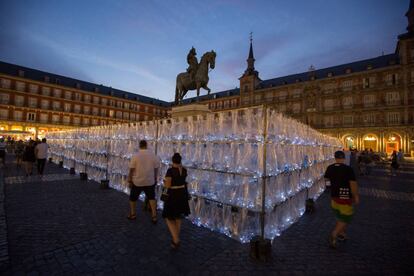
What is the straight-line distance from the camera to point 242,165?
425cm

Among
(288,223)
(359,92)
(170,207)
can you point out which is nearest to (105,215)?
(170,207)

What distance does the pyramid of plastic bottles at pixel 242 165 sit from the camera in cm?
401

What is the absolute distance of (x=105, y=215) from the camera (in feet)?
17.0

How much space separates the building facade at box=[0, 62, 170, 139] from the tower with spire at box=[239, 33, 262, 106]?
30.4 meters

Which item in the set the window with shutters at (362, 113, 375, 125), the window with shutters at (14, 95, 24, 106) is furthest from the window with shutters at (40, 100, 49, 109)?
the window with shutters at (362, 113, 375, 125)

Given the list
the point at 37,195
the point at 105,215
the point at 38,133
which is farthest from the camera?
the point at 38,133

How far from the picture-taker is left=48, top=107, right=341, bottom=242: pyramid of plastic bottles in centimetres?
401

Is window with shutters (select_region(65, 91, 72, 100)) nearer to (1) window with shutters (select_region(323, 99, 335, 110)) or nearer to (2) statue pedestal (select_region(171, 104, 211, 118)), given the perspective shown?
(2) statue pedestal (select_region(171, 104, 211, 118))

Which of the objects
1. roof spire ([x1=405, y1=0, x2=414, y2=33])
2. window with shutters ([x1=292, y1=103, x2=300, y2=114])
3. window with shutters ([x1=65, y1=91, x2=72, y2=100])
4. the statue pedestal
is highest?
roof spire ([x1=405, y1=0, x2=414, y2=33])

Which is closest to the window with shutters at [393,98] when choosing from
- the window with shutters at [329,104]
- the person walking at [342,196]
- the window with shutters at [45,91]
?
the window with shutters at [329,104]

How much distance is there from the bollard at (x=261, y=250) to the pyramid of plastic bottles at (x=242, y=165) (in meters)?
0.23

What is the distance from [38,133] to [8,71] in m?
13.1

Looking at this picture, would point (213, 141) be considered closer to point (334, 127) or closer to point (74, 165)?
point (74, 165)

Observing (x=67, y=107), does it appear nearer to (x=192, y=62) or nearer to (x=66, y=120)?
(x=66, y=120)
